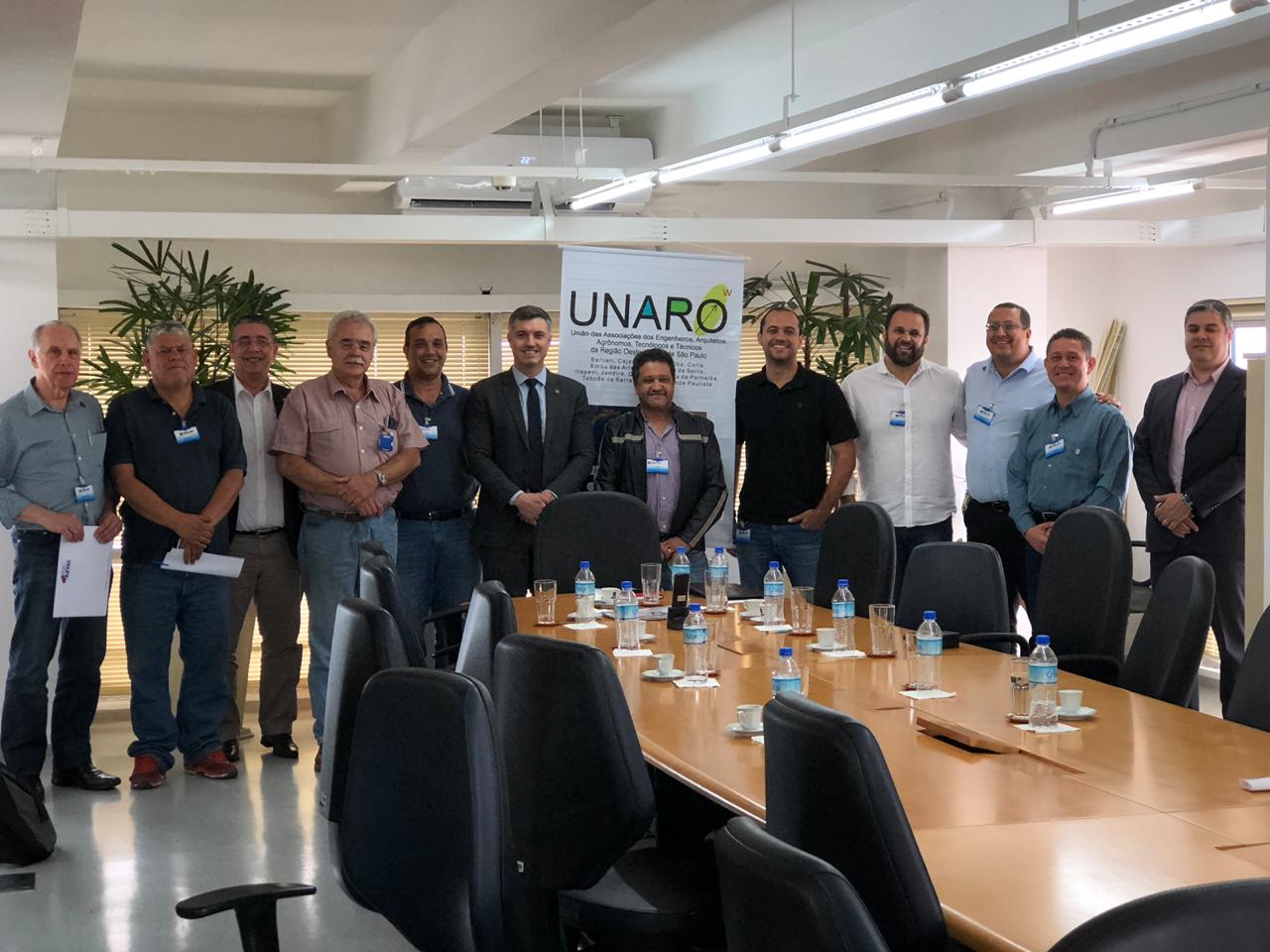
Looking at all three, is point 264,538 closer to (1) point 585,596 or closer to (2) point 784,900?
(1) point 585,596

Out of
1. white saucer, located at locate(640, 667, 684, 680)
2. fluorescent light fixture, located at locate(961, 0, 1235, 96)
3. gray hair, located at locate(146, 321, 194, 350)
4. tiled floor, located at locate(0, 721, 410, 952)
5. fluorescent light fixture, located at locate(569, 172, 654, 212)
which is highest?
fluorescent light fixture, located at locate(569, 172, 654, 212)

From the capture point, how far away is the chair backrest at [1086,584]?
478 cm

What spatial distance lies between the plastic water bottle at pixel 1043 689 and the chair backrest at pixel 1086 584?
1246 mm

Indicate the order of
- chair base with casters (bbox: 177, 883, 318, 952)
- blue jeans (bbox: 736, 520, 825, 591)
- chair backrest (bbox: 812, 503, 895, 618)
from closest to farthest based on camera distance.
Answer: chair base with casters (bbox: 177, 883, 318, 952)
chair backrest (bbox: 812, 503, 895, 618)
blue jeans (bbox: 736, 520, 825, 591)

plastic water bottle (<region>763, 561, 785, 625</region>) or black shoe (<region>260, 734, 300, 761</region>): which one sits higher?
plastic water bottle (<region>763, 561, 785, 625</region>)

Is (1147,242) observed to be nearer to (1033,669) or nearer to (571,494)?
(571,494)

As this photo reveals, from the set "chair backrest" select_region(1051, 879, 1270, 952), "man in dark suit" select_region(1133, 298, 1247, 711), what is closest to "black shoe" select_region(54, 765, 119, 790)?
"man in dark suit" select_region(1133, 298, 1247, 711)

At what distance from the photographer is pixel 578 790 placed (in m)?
3.00

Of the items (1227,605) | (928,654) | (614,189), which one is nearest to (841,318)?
(614,189)

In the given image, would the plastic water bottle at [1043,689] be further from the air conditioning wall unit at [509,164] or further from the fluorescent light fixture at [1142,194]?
the air conditioning wall unit at [509,164]

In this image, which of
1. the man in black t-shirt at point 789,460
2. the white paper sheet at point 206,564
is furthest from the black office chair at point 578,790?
the man in black t-shirt at point 789,460

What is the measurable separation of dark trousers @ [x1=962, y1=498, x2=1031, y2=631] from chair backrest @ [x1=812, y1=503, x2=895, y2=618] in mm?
1226

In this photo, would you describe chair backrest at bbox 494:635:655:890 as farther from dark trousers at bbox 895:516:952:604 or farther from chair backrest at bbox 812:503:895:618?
dark trousers at bbox 895:516:952:604

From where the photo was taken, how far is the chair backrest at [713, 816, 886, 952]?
1570 millimetres
